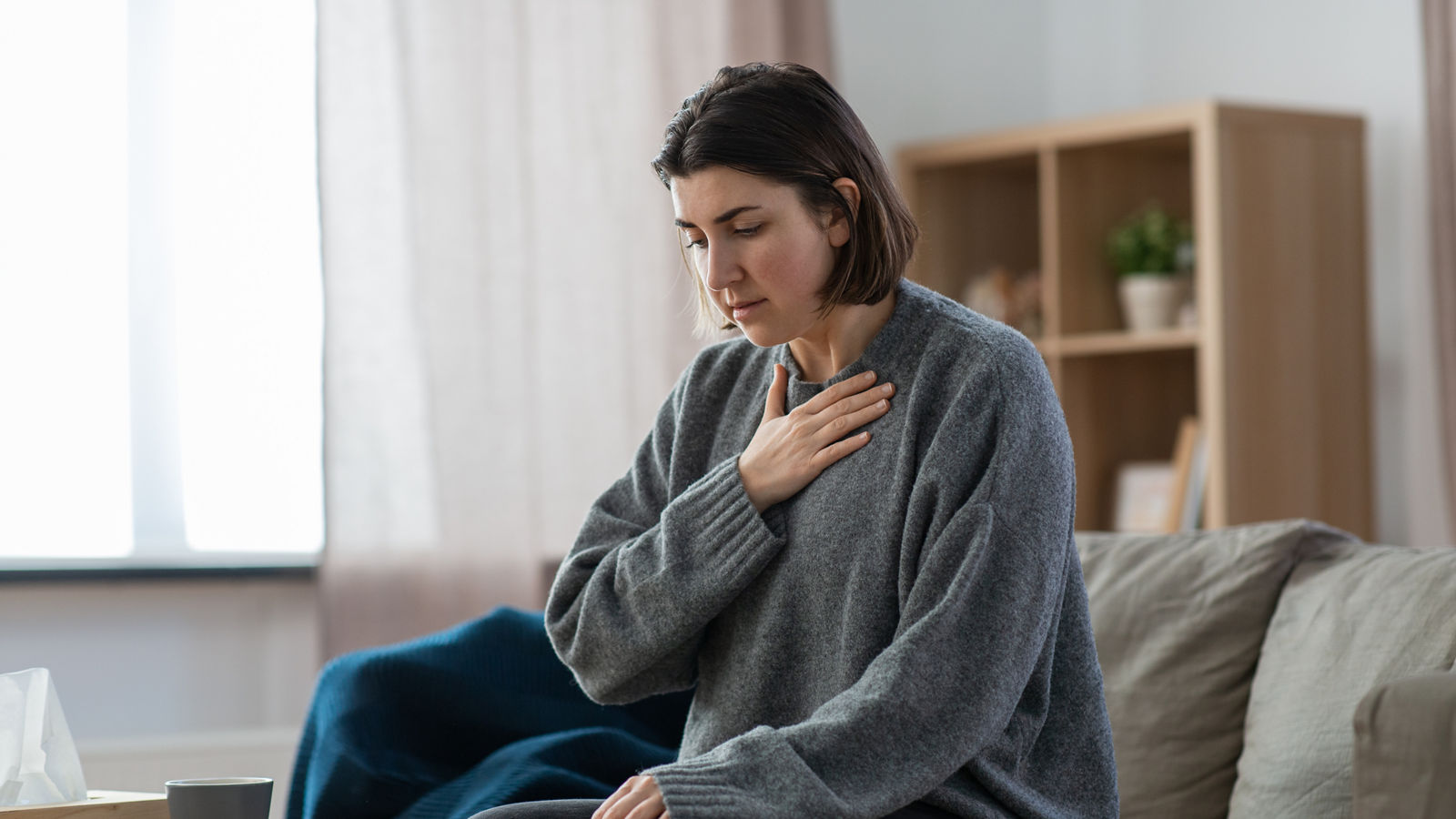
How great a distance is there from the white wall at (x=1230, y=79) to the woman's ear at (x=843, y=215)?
2042 mm

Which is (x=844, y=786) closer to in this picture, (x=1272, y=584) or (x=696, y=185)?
(x=696, y=185)

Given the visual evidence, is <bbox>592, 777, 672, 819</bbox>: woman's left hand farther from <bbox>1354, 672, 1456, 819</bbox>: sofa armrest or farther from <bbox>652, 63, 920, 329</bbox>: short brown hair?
<bbox>1354, 672, 1456, 819</bbox>: sofa armrest

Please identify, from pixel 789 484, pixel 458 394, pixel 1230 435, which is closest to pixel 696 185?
pixel 789 484

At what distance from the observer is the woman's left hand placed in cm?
126

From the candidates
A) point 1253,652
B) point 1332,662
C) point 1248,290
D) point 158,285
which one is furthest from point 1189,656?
point 158,285

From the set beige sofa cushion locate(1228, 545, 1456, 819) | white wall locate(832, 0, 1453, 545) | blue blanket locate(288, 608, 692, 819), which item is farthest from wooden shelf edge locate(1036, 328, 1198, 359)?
blue blanket locate(288, 608, 692, 819)

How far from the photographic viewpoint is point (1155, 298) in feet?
11.2

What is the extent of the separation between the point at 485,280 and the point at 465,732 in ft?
4.36

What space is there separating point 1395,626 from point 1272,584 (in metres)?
0.21

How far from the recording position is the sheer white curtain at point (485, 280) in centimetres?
307

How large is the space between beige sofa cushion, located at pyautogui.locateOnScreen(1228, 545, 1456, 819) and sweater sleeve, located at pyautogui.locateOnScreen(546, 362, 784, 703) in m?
0.67

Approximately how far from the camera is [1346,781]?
1680 millimetres

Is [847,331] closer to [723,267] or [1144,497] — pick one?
[723,267]

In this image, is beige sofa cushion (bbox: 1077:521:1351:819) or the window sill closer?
beige sofa cushion (bbox: 1077:521:1351:819)
